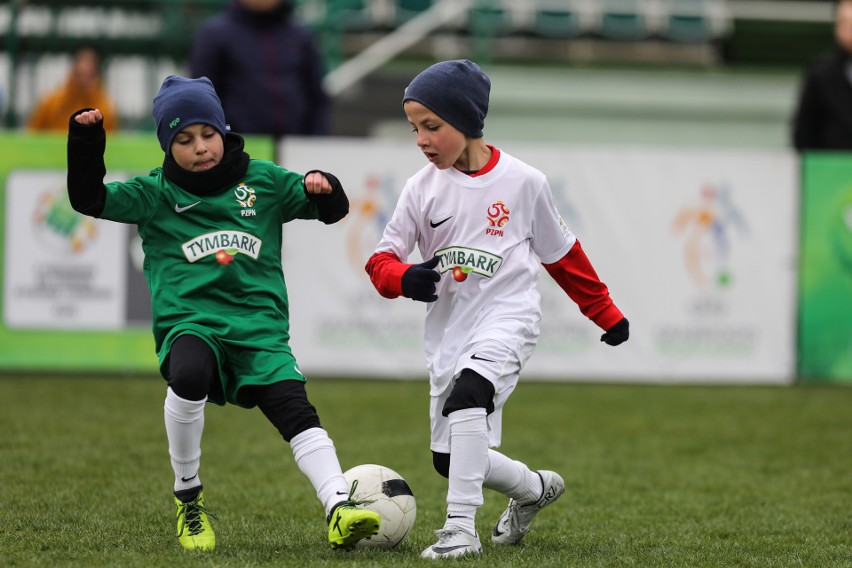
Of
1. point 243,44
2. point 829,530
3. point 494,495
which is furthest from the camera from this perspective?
point 243,44

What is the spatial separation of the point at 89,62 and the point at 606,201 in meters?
4.61

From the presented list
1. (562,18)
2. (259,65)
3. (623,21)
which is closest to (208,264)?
(259,65)

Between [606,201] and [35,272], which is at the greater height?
[606,201]

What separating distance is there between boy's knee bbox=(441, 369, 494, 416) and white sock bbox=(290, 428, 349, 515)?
415 mm

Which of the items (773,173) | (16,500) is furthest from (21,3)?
(16,500)

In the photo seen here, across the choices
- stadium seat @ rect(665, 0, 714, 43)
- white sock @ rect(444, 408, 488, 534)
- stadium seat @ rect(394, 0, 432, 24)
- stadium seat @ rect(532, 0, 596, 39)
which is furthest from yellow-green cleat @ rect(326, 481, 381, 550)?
stadium seat @ rect(665, 0, 714, 43)

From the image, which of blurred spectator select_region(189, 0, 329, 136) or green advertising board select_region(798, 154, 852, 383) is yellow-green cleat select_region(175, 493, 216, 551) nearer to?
blurred spectator select_region(189, 0, 329, 136)

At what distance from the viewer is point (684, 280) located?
34.6 feet

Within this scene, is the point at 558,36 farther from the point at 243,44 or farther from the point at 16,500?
the point at 16,500

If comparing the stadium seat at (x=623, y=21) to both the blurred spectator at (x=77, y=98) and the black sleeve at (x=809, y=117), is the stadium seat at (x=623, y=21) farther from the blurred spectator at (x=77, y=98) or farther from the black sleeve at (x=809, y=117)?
the blurred spectator at (x=77, y=98)

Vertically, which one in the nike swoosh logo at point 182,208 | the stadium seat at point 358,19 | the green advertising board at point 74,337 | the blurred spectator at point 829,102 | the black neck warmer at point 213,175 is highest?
the stadium seat at point 358,19

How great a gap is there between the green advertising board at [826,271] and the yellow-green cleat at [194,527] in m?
6.82

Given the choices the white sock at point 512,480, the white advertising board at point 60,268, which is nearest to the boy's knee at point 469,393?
the white sock at point 512,480

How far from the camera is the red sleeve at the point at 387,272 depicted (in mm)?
4770
